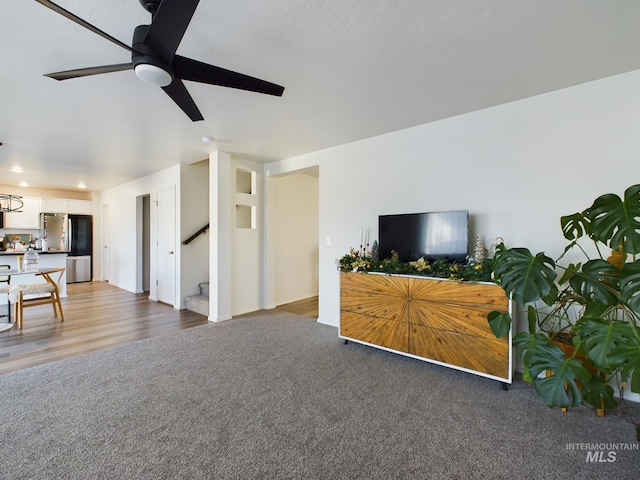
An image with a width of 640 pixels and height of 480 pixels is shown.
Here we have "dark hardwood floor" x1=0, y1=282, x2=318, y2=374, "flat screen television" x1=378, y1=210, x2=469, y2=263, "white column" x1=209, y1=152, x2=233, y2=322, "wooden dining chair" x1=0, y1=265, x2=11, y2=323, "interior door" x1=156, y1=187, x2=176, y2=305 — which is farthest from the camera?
"interior door" x1=156, y1=187, x2=176, y2=305

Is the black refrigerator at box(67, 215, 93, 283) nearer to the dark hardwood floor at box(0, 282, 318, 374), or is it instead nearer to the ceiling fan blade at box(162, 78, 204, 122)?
the dark hardwood floor at box(0, 282, 318, 374)

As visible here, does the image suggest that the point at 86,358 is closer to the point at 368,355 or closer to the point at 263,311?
the point at 263,311

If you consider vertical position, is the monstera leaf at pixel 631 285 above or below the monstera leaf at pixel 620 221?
below

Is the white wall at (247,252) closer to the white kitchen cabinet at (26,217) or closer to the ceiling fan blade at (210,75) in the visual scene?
the ceiling fan blade at (210,75)

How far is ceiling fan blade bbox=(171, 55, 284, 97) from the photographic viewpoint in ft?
5.16

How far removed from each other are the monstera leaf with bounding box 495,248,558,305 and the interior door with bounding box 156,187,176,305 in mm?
5047

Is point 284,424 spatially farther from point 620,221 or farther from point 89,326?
point 89,326

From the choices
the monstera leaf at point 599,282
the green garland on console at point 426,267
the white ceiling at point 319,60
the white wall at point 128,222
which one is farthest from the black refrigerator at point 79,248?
the monstera leaf at point 599,282

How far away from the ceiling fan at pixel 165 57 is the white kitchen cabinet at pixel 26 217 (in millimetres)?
7699

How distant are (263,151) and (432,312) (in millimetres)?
3127

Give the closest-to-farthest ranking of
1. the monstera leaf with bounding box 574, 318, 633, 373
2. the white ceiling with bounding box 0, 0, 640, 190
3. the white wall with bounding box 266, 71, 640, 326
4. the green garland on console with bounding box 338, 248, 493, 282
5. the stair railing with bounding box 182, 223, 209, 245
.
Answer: the monstera leaf with bounding box 574, 318, 633, 373, the white ceiling with bounding box 0, 0, 640, 190, the white wall with bounding box 266, 71, 640, 326, the green garland on console with bounding box 338, 248, 493, 282, the stair railing with bounding box 182, 223, 209, 245

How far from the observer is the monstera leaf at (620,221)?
166 centimetres

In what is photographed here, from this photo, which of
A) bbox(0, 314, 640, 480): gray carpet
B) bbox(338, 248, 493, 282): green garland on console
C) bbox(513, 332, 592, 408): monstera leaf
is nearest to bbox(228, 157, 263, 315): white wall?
bbox(0, 314, 640, 480): gray carpet

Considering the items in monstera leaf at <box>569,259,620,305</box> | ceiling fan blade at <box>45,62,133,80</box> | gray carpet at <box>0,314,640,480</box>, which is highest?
ceiling fan blade at <box>45,62,133,80</box>
